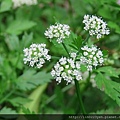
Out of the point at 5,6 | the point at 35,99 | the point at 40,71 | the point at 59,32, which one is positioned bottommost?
the point at 35,99

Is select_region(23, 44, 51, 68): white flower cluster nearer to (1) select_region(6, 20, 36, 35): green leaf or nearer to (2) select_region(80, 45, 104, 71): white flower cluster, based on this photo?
(2) select_region(80, 45, 104, 71): white flower cluster

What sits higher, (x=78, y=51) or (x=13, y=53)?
(x=78, y=51)

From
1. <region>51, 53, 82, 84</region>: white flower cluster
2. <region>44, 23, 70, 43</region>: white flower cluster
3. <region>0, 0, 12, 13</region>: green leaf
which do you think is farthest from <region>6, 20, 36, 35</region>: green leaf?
<region>51, 53, 82, 84</region>: white flower cluster

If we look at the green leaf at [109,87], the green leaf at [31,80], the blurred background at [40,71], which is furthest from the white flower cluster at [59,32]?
the green leaf at [31,80]

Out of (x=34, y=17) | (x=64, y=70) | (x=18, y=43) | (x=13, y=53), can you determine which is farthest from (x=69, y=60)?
(x=34, y=17)

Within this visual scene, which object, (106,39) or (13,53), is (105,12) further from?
(13,53)

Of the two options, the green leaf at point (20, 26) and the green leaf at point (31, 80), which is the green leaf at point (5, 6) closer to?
the green leaf at point (20, 26)

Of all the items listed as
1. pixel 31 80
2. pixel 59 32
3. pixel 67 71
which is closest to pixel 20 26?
pixel 31 80

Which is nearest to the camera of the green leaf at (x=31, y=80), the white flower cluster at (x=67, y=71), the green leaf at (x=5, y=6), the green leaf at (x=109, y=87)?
the white flower cluster at (x=67, y=71)

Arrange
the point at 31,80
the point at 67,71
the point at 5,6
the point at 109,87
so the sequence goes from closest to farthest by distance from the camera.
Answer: the point at 67,71, the point at 109,87, the point at 31,80, the point at 5,6

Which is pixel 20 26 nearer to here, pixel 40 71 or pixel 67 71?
pixel 40 71

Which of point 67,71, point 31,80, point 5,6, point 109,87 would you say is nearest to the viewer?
point 67,71
